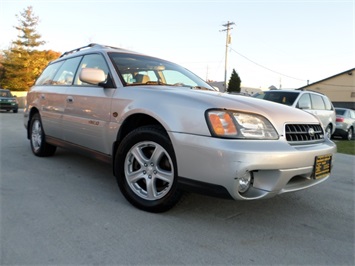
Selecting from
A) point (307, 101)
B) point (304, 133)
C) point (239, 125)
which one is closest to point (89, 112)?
point (239, 125)

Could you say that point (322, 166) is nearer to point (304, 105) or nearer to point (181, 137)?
point (181, 137)

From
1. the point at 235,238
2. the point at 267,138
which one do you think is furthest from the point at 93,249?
the point at 267,138

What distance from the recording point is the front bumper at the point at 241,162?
230 centimetres

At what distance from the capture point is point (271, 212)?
3055mm

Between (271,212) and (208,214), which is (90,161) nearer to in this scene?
A: (208,214)

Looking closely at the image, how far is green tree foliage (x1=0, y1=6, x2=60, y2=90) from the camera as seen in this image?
117 ft

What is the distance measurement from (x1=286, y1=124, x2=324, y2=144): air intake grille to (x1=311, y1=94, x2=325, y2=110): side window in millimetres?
6921

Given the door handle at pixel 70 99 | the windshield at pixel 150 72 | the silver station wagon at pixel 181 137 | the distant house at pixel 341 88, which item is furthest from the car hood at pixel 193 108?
the distant house at pixel 341 88

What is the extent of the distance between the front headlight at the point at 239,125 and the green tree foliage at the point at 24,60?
37379 mm

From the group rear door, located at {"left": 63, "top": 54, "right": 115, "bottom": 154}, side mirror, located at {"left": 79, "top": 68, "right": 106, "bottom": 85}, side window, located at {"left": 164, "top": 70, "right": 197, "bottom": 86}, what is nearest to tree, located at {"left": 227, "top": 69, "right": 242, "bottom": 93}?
side window, located at {"left": 164, "top": 70, "right": 197, "bottom": 86}

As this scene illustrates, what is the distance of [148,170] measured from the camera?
2.88 meters

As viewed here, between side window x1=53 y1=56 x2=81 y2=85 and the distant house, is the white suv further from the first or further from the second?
the distant house

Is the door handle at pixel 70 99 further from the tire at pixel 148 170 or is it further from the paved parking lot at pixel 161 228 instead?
the tire at pixel 148 170

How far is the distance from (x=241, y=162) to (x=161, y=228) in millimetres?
870
